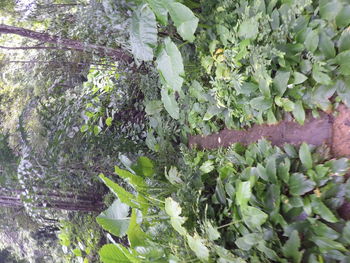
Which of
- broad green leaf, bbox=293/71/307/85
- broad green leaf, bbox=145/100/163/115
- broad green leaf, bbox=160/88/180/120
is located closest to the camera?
broad green leaf, bbox=293/71/307/85

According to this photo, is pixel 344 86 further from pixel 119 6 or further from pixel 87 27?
pixel 87 27

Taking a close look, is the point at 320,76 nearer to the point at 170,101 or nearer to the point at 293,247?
the point at 293,247

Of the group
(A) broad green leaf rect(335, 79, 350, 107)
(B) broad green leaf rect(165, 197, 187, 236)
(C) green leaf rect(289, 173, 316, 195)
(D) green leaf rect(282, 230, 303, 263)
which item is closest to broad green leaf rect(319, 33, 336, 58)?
(A) broad green leaf rect(335, 79, 350, 107)

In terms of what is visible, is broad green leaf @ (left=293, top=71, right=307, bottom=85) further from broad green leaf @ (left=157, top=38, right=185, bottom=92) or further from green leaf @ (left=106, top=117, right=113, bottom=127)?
green leaf @ (left=106, top=117, right=113, bottom=127)

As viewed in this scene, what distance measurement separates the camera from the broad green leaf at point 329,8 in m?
1.31

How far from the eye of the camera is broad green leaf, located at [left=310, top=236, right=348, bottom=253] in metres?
1.24

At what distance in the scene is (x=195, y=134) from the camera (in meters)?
2.48

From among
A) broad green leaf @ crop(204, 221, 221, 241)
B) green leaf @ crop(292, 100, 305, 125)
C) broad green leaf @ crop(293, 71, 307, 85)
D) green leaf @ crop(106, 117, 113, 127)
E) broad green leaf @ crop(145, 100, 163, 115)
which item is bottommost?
green leaf @ crop(106, 117, 113, 127)

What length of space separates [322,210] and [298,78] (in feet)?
2.11

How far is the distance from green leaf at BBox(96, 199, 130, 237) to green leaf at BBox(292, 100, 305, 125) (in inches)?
47.9

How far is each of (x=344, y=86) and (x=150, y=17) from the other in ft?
3.45

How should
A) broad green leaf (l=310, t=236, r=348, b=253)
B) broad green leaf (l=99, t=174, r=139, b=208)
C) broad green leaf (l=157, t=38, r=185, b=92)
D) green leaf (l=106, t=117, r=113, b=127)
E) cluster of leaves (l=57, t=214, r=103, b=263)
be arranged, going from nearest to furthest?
broad green leaf (l=310, t=236, r=348, b=253), broad green leaf (l=157, t=38, r=185, b=92), broad green leaf (l=99, t=174, r=139, b=208), green leaf (l=106, t=117, r=113, b=127), cluster of leaves (l=57, t=214, r=103, b=263)

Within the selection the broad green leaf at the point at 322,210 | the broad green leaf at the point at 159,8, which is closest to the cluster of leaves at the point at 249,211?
the broad green leaf at the point at 322,210

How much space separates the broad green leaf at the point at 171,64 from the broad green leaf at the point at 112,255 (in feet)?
3.38
